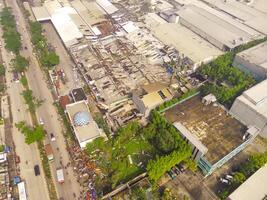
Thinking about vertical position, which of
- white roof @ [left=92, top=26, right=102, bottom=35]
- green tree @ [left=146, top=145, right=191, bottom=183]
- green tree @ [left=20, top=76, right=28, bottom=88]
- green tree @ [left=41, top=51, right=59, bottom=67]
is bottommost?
green tree @ [left=146, top=145, right=191, bottom=183]

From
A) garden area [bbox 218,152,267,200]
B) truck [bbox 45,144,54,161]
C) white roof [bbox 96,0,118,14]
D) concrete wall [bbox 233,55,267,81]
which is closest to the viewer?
garden area [bbox 218,152,267,200]

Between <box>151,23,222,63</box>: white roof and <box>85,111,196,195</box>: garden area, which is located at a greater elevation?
<box>151,23,222,63</box>: white roof

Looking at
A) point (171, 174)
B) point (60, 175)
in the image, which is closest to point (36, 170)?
point (60, 175)

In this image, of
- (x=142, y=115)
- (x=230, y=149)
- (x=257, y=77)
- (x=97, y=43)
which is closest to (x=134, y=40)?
(x=97, y=43)

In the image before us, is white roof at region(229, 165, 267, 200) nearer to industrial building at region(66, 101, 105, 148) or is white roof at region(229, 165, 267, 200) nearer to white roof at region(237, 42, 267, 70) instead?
industrial building at region(66, 101, 105, 148)

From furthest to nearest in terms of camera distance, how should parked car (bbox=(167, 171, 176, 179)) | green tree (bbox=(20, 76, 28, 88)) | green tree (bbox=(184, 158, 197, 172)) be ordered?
green tree (bbox=(20, 76, 28, 88)) < green tree (bbox=(184, 158, 197, 172)) < parked car (bbox=(167, 171, 176, 179))

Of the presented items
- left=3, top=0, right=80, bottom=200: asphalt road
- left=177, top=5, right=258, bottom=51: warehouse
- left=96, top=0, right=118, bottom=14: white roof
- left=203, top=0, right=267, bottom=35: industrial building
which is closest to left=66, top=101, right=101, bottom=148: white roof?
left=3, top=0, right=80, bottom=200: asphalt road

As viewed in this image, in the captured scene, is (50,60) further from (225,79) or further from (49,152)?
(225,79)
